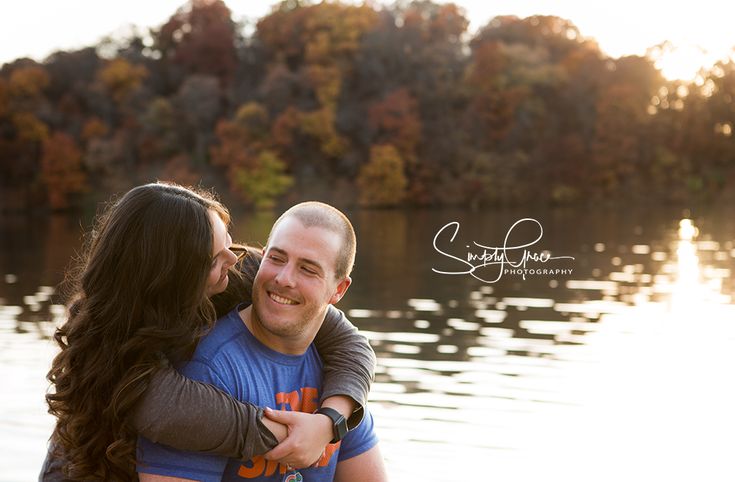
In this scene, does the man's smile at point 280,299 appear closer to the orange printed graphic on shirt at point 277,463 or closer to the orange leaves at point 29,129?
the orange printed graphic on shirt at point 277,463

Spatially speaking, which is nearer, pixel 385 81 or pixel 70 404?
pixel 70 404

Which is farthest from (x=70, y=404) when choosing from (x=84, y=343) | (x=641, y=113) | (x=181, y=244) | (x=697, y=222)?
(x=641, y=113)

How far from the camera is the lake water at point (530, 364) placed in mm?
6480

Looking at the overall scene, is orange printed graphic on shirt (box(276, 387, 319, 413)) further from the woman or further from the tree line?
the tree line

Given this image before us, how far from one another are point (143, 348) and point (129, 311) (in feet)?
0.35

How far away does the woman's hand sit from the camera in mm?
2754

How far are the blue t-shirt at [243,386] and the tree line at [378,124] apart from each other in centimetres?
4177

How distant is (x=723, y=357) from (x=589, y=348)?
127cm

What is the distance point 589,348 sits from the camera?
397 inches

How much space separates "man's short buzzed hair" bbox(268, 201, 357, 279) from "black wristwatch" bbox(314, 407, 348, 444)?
39 cm

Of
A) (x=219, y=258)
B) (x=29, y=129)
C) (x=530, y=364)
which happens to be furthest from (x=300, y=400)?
→ (x=29, y=129)

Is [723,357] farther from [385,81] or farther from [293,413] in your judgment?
[385,81]

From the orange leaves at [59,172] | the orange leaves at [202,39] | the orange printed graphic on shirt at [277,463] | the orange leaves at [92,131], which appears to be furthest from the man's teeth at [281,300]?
the orange leaves at [202,39]

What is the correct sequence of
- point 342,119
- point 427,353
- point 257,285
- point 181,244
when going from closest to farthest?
point 181,244, point 257,285, point 427,353, point 342,119
